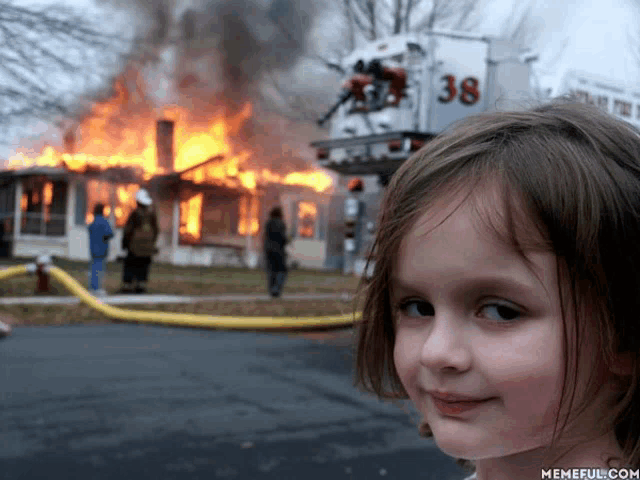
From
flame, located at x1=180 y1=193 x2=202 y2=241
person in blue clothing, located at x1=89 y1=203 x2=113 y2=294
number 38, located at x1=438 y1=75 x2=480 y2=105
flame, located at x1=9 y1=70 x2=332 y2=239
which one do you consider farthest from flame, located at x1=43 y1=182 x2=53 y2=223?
number 38, located at x1=438 y1=75 x2=480 y2=105

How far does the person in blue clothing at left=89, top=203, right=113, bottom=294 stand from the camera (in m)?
11.7

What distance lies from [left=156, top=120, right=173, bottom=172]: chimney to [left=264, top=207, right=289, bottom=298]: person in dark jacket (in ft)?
50.5

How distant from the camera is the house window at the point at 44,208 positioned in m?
25.7

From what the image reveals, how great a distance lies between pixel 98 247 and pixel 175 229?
42.1ft

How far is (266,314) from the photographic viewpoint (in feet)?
30.3

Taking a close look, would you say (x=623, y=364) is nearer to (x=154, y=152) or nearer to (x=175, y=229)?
(x=175, y=229)

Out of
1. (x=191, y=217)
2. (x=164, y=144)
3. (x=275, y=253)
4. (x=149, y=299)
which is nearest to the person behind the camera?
(x=149, y=299)

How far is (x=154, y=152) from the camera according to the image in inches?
1061

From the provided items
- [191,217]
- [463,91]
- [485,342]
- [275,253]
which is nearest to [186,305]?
[275,253]

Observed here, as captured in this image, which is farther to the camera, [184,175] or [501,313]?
[184,175]

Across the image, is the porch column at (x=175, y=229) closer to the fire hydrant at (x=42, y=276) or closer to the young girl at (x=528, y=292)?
the fire hydrant at (x=42, y=276)

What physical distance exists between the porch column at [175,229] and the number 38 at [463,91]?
1689 centimetres

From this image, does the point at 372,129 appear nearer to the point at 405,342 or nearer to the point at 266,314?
the point at 266,314

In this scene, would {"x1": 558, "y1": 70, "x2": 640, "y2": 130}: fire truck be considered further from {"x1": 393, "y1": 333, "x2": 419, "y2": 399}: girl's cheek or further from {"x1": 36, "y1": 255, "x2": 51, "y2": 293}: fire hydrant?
{"x1": 393, "y1": 333, "x2": 419, "y2": 399}: girl's cheek
